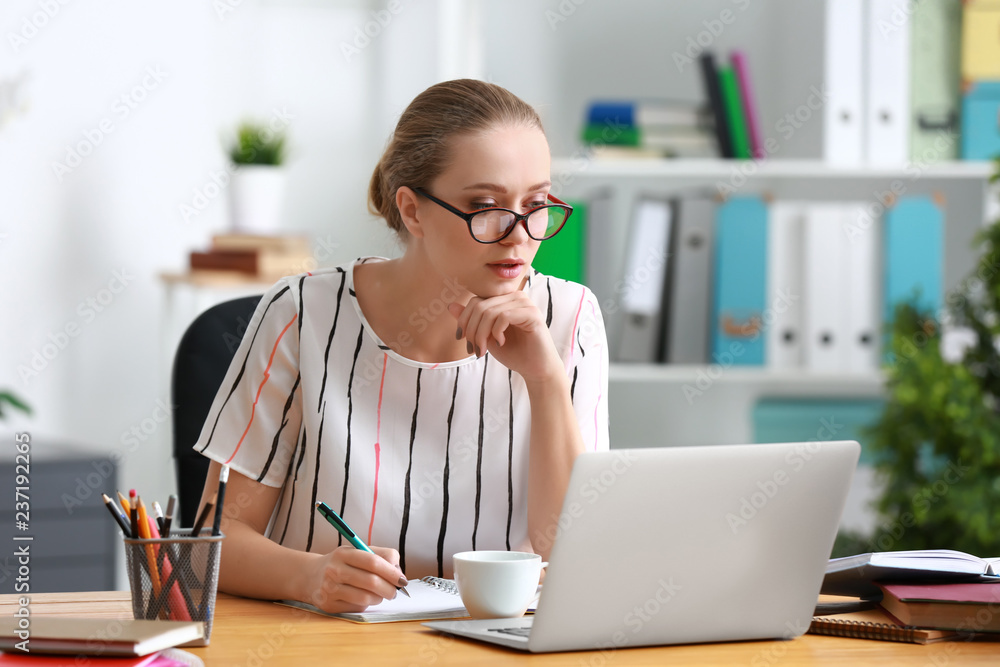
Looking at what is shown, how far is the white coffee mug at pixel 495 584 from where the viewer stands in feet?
3.13

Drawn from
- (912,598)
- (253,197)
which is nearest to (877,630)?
(912,598)

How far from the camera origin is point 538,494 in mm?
1327

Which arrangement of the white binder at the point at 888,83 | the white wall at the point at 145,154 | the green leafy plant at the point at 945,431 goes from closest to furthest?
the green leafy plant at the point at 945,431
the white binder at the point at 888,83
the white wall at the point at 145,154

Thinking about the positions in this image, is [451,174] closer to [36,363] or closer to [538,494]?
[538,494]

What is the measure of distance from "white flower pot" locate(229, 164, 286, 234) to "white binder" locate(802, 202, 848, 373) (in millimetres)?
1334

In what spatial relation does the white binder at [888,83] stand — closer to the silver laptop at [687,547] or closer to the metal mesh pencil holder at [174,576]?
the silver laptop at [687,547]

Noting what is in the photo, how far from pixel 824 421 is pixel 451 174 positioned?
1.57m

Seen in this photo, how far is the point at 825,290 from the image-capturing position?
248 cm

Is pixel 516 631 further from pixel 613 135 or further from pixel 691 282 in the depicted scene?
pixel 613 135

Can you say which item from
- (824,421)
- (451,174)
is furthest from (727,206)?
(451,174)

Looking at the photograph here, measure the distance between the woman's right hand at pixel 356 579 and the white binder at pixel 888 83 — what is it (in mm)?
1890

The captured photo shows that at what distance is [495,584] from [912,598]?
0.37 meters

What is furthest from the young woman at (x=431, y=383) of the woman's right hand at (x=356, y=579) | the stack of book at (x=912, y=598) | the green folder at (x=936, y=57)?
the green folder at (x=936, y=57)

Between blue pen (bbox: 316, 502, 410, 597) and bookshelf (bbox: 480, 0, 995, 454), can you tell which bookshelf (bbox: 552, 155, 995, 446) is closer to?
bookshelf (bbox: 480, 0, 995, 454)
